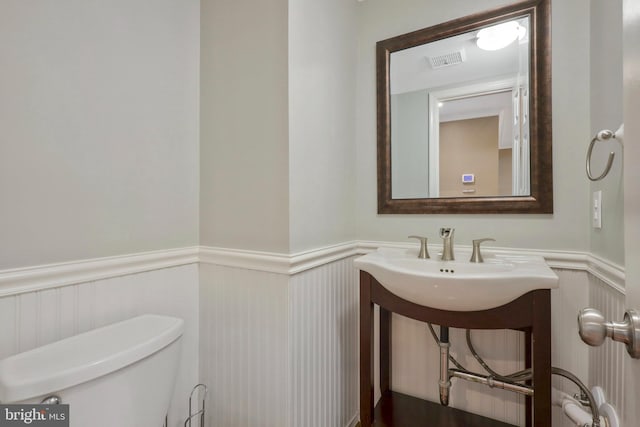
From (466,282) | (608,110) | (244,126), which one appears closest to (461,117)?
(608,110)

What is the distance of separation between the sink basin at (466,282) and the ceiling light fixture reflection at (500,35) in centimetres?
89

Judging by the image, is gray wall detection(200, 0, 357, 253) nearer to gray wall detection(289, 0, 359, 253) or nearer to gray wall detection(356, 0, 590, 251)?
gray wall detection(289, 0, 359, 253)

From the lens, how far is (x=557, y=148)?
3.74 ft

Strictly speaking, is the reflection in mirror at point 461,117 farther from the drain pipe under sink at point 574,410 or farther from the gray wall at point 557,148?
the drain pipe under sink at point 574,410

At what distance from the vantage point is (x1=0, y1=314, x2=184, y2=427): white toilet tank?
26.3 inches

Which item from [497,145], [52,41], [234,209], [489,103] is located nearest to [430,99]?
[489,103]

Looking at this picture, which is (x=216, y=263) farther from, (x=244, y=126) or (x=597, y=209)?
(x=597, y=209)

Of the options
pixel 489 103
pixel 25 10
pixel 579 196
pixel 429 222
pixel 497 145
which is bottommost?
pixel 429 222

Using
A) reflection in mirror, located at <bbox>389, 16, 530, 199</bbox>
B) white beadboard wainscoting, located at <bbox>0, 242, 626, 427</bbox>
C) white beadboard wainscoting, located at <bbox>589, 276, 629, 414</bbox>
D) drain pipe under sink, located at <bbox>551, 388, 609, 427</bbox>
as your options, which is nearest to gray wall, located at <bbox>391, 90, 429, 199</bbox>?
reflection in mirror, located at <bbox>389, 16, 530, 199</bbox>

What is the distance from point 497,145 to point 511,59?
350 millimetres

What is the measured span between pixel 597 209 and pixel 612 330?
81 centimetres

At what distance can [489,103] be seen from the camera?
126 centimetres

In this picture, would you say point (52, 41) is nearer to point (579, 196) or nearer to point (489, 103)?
point (489, 103)

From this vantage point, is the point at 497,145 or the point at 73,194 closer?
the point at 73,194
